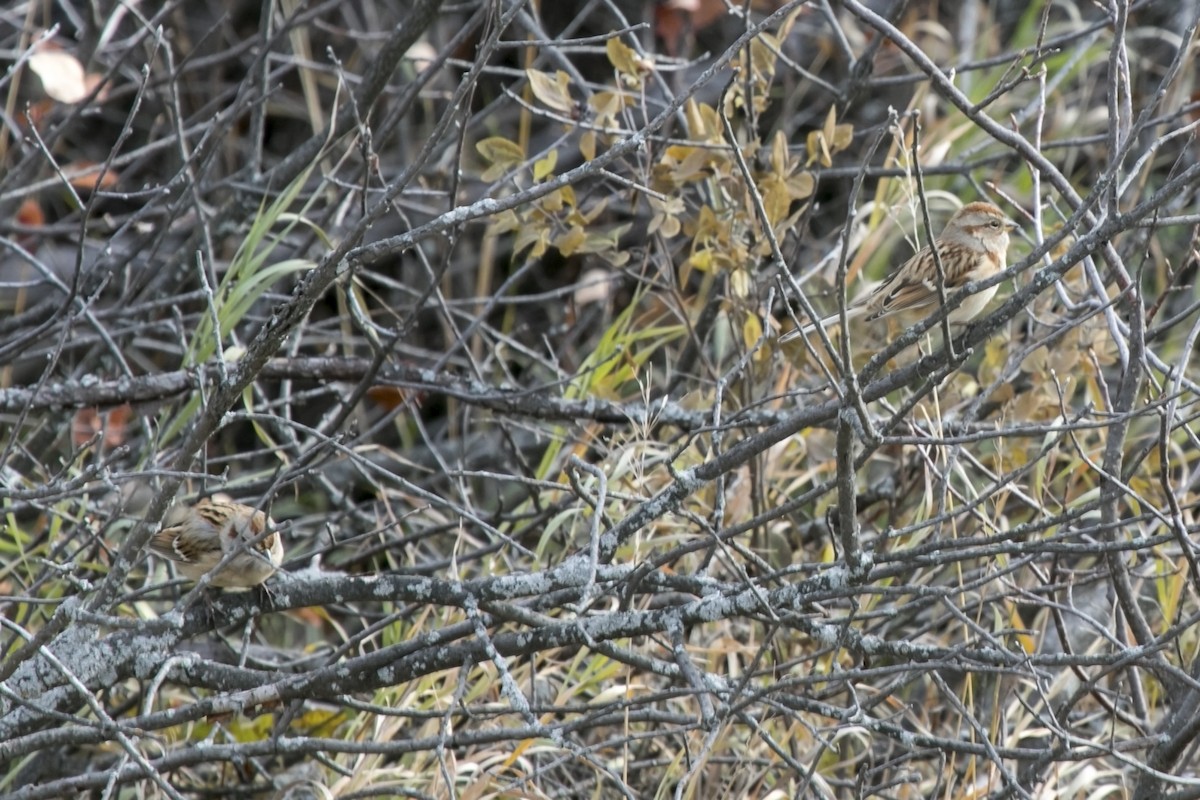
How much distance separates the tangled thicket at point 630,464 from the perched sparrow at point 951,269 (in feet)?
0.42

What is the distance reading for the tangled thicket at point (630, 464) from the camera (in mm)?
2639

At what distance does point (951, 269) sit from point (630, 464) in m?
1.10

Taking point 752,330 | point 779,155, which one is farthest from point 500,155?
point 752,330

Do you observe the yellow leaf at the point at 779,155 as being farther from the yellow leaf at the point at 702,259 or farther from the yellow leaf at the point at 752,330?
the yellow leaf at the point at 752,330

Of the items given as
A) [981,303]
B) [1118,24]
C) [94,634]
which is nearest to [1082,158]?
[981,303]

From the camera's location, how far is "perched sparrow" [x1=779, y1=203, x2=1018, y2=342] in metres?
3.89

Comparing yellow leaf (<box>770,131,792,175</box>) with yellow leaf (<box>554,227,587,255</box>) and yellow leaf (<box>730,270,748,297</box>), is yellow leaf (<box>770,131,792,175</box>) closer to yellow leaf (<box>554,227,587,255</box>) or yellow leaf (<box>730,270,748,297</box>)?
yellow leaf (<box>730,270,748,297</box>)

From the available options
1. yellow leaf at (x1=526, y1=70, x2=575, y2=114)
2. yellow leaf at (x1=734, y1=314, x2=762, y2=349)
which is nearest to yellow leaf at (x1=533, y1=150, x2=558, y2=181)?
yellow leaf at (x1=526, y1=70, x2=575, y2=114)

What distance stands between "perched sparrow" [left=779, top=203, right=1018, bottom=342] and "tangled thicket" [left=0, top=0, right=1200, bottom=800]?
0.42 ft

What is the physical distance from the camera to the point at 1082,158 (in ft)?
20.3

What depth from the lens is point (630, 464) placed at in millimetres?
3787

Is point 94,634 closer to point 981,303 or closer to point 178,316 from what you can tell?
point 178,316

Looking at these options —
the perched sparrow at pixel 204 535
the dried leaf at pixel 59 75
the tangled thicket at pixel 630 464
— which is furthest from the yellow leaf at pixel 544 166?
the dried leaf at pixel 59 75

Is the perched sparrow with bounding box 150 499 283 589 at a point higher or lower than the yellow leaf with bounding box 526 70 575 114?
lower
